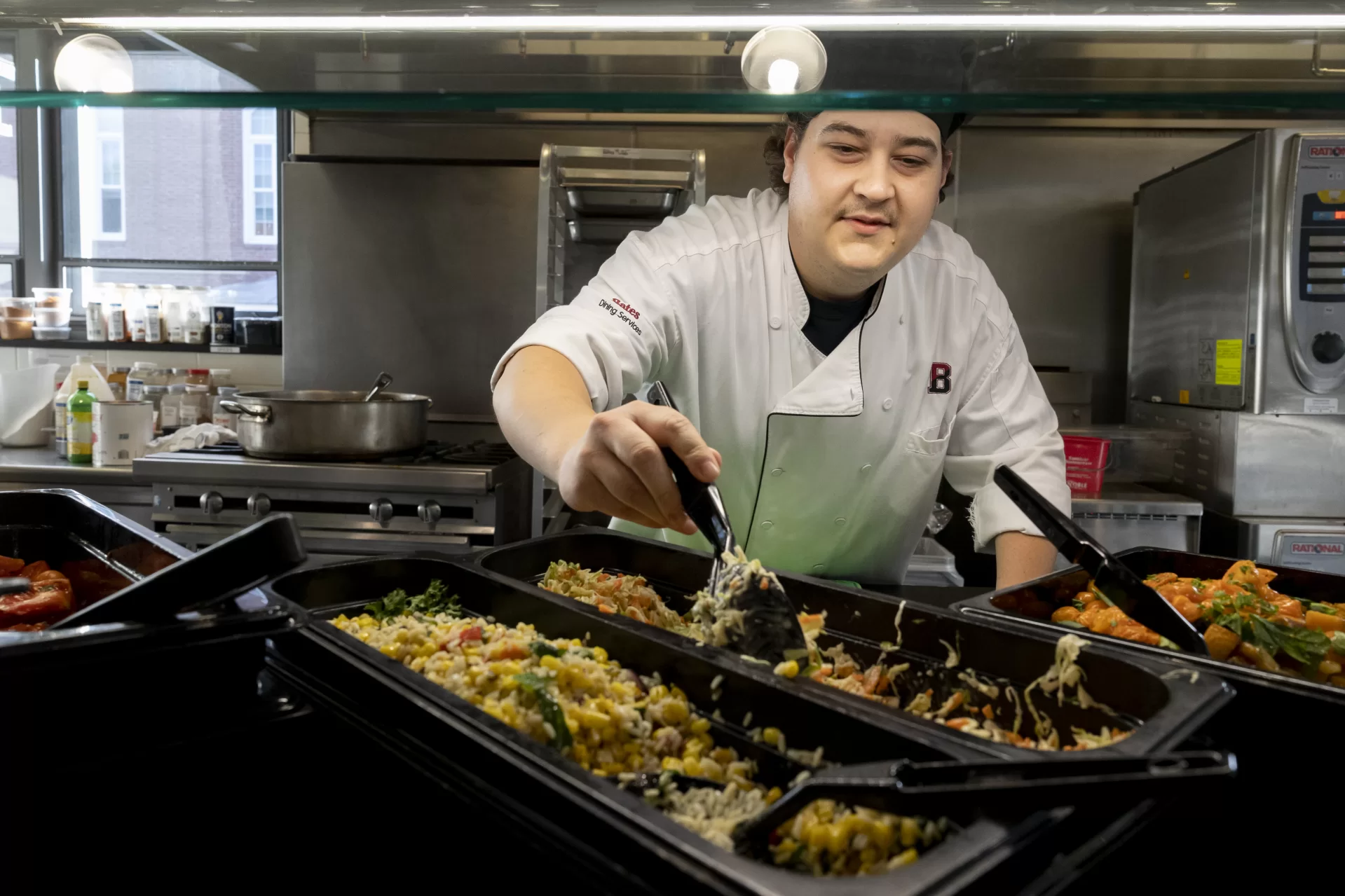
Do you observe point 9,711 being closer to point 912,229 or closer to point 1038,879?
point 1038,879

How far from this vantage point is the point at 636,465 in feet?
3.88

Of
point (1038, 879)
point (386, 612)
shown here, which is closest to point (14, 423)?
point (386, 612)

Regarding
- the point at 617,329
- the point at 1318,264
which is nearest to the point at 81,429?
the point at 617,329

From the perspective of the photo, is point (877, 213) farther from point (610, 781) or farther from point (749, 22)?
point (610, 781)

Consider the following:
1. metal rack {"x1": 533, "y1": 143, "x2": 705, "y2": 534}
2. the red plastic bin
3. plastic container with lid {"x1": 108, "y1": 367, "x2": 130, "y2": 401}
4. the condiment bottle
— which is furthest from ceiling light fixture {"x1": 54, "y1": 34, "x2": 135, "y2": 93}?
plastic container with lid {"x1": 108, "y1": 367, "x2": 130, "y2": 401}

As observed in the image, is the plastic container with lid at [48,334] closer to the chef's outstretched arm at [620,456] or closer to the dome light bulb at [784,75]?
the chef's outstretched arm at [620,456]

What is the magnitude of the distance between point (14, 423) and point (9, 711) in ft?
13.1

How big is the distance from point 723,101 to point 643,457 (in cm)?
46

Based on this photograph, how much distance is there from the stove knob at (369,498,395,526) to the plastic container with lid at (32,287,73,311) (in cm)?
257

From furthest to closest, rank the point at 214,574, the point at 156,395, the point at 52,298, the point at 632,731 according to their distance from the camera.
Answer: the point at 52,298 < the point at 156,395 < the point at 632,731 < the point at 214,574

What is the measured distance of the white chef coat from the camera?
2.04 m

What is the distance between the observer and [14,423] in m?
4.04

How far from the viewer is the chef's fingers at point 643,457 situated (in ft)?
3.83

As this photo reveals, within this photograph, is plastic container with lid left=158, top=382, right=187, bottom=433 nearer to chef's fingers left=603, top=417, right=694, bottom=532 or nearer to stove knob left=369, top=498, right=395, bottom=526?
stove knob left=369, top=498, right=395, bottom=526
